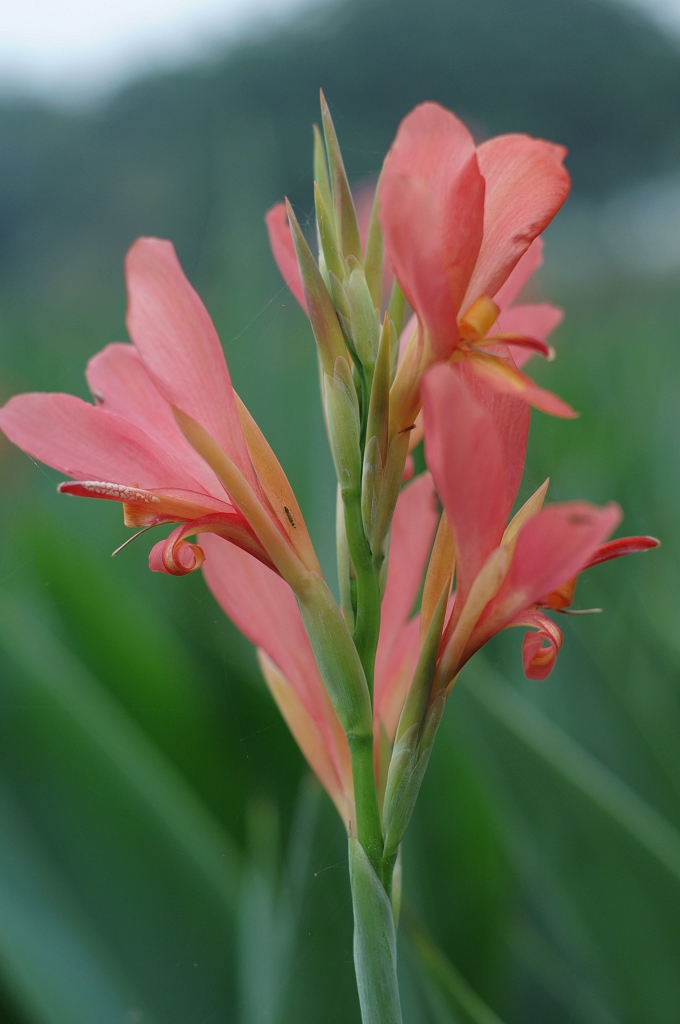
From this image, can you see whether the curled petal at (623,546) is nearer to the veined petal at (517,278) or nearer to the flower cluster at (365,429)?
the flower cluster at (365,429)

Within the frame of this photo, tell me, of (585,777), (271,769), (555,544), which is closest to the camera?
(555,544)

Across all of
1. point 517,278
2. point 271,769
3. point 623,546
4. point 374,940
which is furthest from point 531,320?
point 271,769

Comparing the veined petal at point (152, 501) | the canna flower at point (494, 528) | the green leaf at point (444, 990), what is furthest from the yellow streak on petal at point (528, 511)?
the green leaf at point (444, 990)

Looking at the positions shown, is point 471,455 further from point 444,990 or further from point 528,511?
point 444,990

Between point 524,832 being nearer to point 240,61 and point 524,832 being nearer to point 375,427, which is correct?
point 375,427

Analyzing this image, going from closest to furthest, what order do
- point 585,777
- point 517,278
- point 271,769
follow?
point 517,278
point 585,777
point 271,769

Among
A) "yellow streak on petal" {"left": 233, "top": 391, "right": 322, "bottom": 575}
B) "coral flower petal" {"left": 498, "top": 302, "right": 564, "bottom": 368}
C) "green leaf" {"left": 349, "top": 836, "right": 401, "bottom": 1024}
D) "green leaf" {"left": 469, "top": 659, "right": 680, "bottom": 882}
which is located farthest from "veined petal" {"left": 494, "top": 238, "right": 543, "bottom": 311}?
"green leaf" {"left": 469, "top": 659, "right": 680, "bottom": 882}
